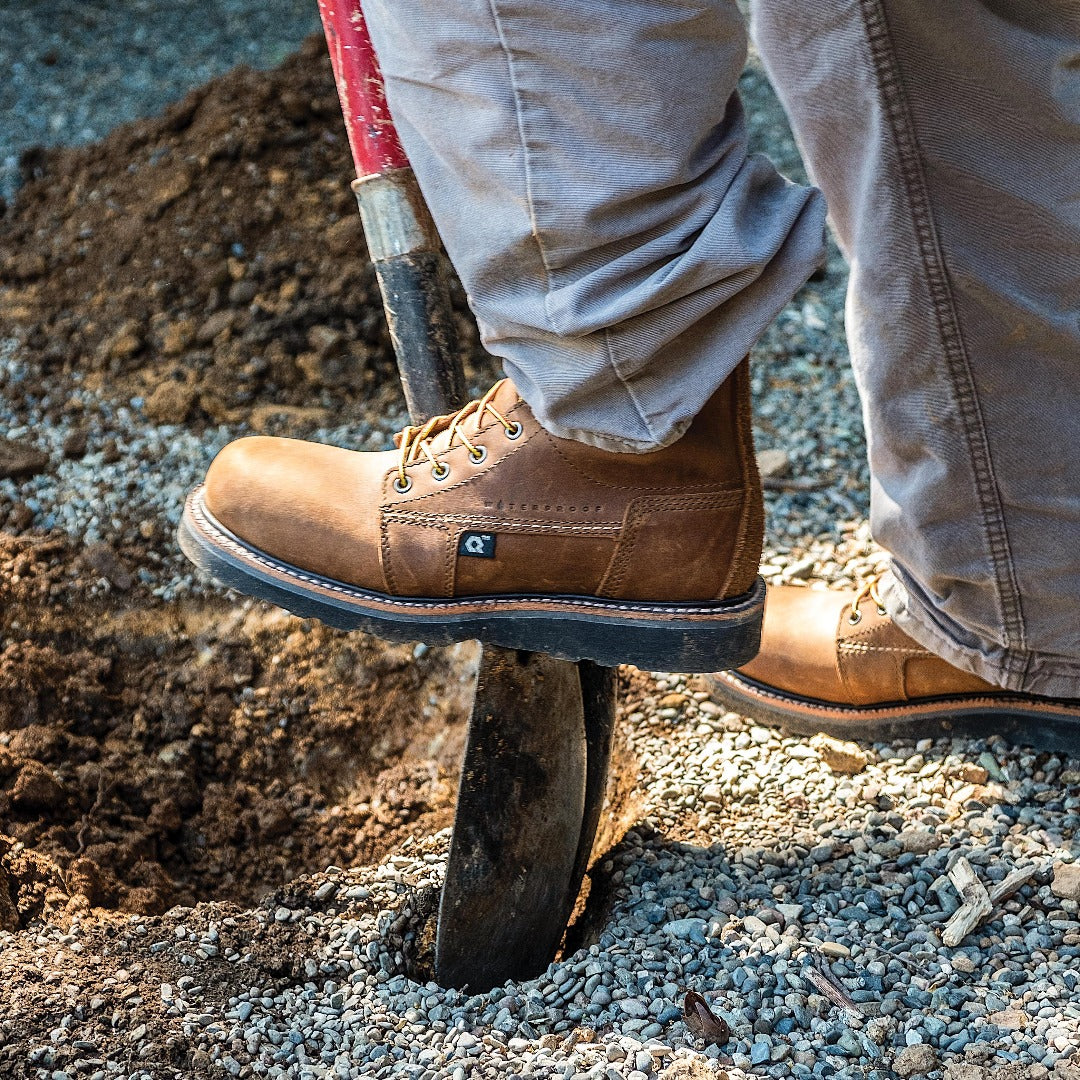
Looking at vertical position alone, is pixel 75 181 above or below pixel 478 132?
below

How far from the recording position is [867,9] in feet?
4.52

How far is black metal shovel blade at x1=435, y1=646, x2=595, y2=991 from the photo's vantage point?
192 cm

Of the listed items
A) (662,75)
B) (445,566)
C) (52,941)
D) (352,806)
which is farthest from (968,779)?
(52,941)

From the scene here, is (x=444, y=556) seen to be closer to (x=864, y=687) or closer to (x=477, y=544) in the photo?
(x=477, y=544)

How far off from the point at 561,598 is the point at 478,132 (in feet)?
2.28

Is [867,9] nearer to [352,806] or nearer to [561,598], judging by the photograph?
[561,598]

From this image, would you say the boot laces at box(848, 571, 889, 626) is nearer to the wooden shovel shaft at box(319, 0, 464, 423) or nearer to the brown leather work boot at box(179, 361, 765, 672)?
the brown leather work boot at box(179, 361, 765, 672)

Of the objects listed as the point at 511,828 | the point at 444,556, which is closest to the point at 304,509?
the point at 444,556

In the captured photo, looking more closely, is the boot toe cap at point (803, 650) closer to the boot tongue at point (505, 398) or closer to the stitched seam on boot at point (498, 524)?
the stitched seam on boot at point (498, 524)

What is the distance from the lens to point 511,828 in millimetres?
1942

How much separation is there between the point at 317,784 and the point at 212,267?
5.66 feet

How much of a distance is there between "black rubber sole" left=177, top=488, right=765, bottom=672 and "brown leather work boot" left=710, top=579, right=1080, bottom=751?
1.57 ft

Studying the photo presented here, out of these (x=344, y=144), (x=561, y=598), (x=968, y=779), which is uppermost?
(x=344, y=144)

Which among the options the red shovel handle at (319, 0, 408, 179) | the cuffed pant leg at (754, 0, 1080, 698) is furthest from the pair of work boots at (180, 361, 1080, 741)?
the red shovel handle at (319, 0, 408, 179)
